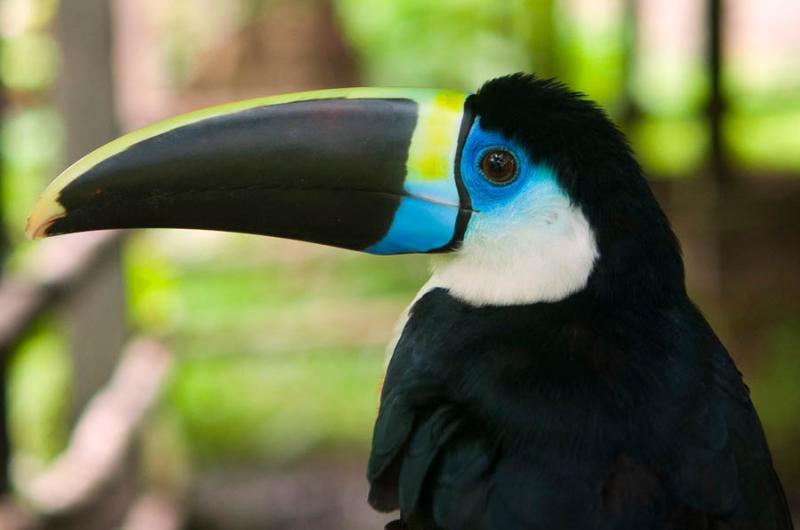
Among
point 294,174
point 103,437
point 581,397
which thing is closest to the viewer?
point 581,397

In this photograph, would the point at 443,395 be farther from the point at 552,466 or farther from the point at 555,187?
the point at 555,187

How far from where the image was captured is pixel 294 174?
2.60 meters

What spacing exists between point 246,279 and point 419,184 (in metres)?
6.80

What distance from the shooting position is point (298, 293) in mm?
9164

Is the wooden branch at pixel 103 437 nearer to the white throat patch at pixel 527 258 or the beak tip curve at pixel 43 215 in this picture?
the beak tip curve at pixel 43 215

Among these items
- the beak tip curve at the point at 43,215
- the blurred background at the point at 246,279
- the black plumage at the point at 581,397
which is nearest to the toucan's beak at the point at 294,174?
the beak tip curve at the point at 43,215

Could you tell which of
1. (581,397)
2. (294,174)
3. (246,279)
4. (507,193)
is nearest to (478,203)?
(507,193)

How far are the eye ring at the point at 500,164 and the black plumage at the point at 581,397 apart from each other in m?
0.05

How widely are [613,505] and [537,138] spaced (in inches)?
29.4

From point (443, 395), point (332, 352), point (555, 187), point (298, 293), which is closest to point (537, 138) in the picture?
point (555, 187)

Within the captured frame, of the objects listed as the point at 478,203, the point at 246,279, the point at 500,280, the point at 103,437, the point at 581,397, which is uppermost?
the point at 478,203

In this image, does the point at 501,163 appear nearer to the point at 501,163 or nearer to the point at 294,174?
the point at 501,163

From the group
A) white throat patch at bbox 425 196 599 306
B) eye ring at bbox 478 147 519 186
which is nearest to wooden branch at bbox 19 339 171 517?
white throat patch at bbox 425 196 599 306

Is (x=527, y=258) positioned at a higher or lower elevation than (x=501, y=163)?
lower
